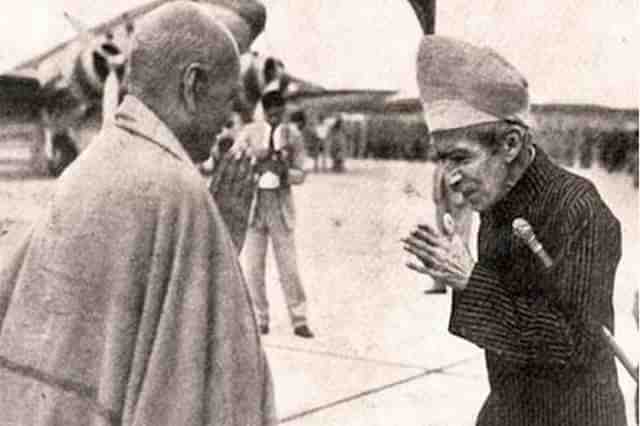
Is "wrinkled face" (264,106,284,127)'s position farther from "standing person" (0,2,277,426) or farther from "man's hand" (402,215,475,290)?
"standing person" (0,2,277,426)

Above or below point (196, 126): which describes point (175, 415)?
below

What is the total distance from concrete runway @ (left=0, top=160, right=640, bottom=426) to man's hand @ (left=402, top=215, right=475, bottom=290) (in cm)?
81

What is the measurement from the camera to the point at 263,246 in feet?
21.2

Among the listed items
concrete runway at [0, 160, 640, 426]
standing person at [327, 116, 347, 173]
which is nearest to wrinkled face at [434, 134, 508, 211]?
concrete runway at [0, 160, 640, 426]

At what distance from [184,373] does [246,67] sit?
262 inches

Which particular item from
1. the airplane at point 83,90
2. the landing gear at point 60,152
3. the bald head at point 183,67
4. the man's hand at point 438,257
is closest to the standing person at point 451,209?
the airplane at point 83,90

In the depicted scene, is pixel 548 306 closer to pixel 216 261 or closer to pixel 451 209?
pixel 216 261

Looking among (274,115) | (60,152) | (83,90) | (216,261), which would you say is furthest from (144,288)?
(60,152)

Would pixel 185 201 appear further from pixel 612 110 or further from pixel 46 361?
pixel 612 110

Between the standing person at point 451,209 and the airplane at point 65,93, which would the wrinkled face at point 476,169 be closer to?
the standing person at point 451,209

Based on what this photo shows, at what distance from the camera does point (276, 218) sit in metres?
6.44

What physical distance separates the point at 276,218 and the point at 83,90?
5.32m

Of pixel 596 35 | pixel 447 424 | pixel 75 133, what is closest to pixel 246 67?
pixel 596 35

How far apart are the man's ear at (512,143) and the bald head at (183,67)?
0.60 metres
